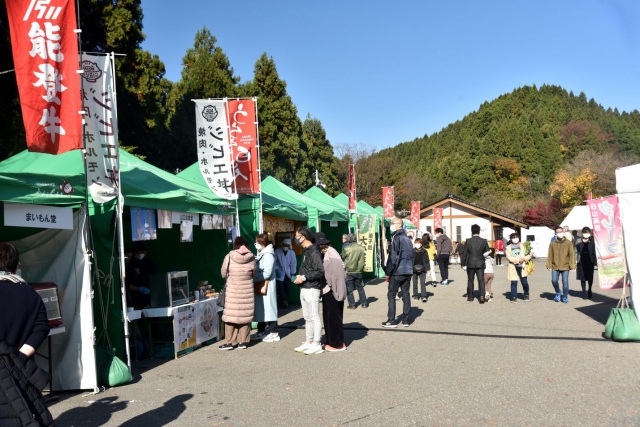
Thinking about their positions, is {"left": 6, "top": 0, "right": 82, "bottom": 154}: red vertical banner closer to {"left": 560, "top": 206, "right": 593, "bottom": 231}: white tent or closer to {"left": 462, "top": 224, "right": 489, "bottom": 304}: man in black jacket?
{"left": 462, "top": 224, "right": 489, "bottom": 304}: man in black jacket

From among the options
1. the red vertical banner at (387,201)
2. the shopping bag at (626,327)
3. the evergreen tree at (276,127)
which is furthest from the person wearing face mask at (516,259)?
the evergreen tree at (276,127)

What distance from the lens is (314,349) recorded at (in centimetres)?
829

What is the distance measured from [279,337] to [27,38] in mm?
5789

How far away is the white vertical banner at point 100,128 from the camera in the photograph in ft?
21.8

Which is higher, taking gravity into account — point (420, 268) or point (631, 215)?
point (631, 215)

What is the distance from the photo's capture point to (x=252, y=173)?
34.9 ft

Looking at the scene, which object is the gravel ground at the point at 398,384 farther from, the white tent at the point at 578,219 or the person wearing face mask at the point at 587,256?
Result: the white tent at the point at 578,219

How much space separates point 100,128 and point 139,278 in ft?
9.49

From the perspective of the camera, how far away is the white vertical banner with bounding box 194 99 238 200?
10266 mm

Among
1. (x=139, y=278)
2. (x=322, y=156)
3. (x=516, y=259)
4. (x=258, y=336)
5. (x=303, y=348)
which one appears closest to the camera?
(x=303, y=348)

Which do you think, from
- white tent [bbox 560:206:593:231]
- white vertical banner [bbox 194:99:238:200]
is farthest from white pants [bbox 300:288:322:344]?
white tent [bbox 560:206:593:231]

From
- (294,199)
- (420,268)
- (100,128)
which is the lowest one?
(420,268)

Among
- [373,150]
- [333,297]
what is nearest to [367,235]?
[333,297]

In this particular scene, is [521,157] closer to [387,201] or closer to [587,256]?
[387,201]
